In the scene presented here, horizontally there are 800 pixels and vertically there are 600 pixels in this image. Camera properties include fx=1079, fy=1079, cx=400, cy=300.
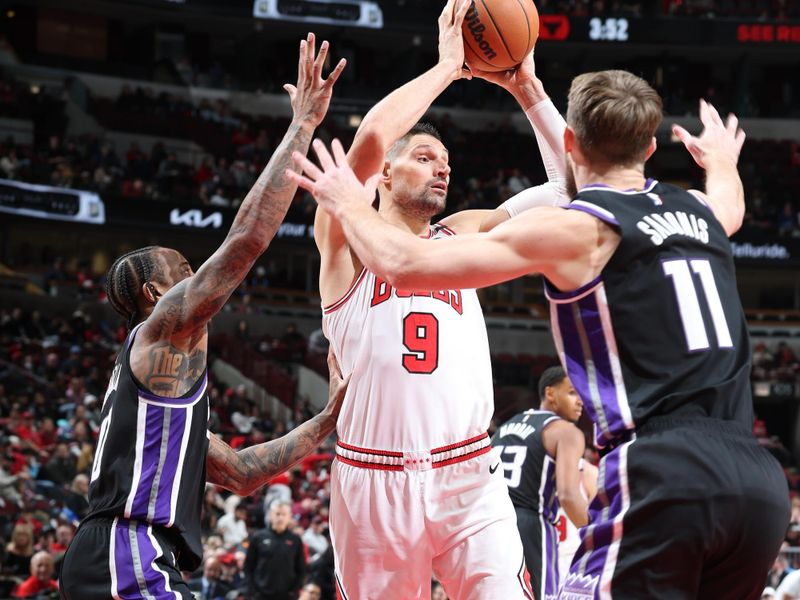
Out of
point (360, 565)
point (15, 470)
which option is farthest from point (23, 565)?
point (360, 565)

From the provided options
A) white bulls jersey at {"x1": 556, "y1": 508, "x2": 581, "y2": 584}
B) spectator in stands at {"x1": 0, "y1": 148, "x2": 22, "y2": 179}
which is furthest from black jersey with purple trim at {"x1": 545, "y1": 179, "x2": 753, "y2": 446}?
spectator in stands at {"x1": 0, "y1": 148, "x2": 22, "y2": 179}

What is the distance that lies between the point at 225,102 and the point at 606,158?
28872 millimetres

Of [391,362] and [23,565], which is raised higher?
[391,362]

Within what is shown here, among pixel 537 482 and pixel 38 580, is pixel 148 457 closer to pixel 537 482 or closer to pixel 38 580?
pixel 537 482

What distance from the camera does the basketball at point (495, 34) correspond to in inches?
184

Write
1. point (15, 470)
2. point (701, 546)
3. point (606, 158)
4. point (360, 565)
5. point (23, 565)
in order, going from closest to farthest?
1. point (701, 546)
2. point (606, 158)
3. point (360, 565)
4. point (23, 565)
5. point (15, 470)

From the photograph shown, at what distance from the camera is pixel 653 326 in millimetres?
2922

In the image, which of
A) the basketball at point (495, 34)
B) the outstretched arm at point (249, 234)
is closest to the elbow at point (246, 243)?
the outstretched arm at point (249, 234)

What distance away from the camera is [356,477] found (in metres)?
4.44

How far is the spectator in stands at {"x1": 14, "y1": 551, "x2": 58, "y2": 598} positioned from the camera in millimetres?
9914

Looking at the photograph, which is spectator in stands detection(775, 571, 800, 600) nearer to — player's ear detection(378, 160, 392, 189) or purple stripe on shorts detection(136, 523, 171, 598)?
player's ear detection(378, 160, 392, 189)

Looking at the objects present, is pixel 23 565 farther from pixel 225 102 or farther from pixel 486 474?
pixel 225 102

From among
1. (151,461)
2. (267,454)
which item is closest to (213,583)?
(267,454)

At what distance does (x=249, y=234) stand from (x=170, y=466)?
3.00ft
